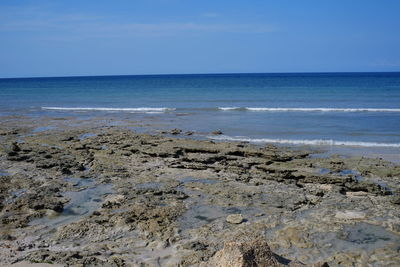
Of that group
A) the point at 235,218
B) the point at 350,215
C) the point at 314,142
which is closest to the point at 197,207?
the point at 235,218

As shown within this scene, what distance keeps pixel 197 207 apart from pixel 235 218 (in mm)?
1037

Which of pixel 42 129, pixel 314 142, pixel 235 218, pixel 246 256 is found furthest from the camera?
pixel 42 129

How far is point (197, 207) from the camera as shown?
8039 mm

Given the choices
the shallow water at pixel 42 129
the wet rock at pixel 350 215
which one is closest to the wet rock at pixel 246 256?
the wet rock at pixel 350 215

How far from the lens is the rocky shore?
5.96m

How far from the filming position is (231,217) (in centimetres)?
735

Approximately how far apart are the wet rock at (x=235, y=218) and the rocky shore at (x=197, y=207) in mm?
37

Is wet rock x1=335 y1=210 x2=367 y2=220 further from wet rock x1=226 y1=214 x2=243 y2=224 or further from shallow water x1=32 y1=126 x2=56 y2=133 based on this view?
shallow water x1=32 y1=126 x2=56 y2=133

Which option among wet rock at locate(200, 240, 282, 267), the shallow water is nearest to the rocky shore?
wet rock at locate(200, 240, 282, 267)

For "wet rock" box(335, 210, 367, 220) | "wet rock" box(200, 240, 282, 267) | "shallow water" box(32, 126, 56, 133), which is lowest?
"wet rock" box(335, 210, 367, 220)

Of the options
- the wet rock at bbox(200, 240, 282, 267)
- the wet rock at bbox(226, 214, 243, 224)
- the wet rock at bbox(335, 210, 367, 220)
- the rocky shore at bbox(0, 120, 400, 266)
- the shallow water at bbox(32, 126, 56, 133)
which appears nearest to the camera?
the wet rock at bbox(200, 240, 282, 267)

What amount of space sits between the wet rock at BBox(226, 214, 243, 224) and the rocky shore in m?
0.04

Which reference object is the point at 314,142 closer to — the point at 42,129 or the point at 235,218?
the point at 235,218

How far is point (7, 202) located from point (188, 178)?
425 cm
